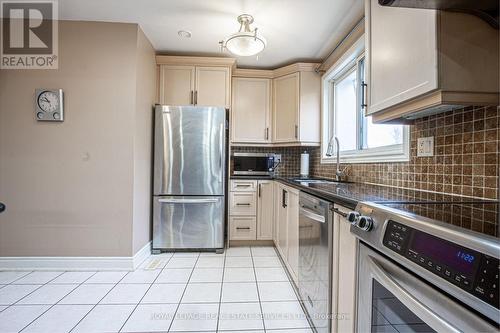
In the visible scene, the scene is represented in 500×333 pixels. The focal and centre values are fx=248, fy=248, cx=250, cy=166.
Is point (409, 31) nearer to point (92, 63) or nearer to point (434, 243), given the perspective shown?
point (434, 243)

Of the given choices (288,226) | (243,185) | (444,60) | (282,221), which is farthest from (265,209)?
(444,60)

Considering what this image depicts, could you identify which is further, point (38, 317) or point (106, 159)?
point (106, 159)

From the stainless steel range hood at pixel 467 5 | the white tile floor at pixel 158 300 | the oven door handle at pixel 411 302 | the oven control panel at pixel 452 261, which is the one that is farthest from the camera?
the white tile floor at pixel 158 300

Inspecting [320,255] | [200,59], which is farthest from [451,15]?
[200,59]

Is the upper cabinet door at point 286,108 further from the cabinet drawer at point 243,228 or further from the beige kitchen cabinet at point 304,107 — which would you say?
the cabinet drawer at point 243,228

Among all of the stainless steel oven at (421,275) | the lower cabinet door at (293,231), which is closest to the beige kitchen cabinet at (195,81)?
the lower cabinet door at (293,231)

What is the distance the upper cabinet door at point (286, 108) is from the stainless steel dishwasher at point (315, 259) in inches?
61.4

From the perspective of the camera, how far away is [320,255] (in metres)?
1.39

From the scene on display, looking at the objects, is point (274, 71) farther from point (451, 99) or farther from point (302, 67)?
point (451, 99)

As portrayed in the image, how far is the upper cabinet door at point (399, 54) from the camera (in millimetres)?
1000

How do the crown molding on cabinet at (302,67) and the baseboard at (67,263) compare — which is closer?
the baseboard at (67,263)

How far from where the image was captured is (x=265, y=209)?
10.1ft

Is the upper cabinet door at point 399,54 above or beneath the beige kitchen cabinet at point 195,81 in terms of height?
beneath

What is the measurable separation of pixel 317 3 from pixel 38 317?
305 centimetres
